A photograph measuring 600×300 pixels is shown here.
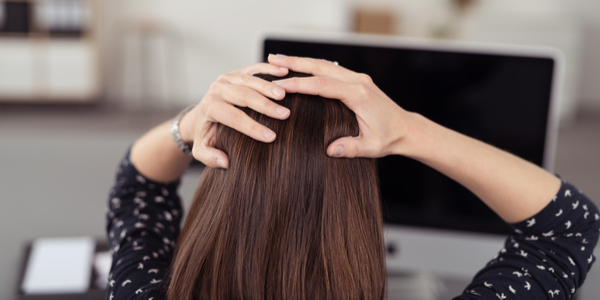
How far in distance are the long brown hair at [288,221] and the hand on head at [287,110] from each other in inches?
0.6

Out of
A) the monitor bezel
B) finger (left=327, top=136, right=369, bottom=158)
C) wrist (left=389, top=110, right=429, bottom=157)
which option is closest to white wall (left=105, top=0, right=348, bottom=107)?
the monitor bezel

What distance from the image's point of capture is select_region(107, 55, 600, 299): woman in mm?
566

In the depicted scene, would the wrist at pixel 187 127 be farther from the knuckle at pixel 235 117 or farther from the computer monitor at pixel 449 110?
the computer monitor at pixel 449 110

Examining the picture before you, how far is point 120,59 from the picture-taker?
5.01 meters

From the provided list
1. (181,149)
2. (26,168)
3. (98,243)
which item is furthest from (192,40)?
(181,149)

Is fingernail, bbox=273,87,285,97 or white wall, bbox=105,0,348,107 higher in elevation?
fingernail, bbox=273,87,285,97

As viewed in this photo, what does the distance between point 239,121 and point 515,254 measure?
1.51 feet

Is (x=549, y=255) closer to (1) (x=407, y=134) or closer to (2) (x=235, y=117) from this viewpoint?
(1) (x=407, y=134)

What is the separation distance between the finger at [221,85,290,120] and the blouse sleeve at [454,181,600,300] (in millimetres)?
358

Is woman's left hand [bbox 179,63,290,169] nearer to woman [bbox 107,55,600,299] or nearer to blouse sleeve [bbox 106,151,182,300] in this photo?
woman [bbox 107,55,600,299]

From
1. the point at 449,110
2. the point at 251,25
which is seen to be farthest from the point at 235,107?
the point at 251,25

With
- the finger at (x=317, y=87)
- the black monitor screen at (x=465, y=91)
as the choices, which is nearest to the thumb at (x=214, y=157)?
the finger at (x=317, y=87)

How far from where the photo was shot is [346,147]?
0.55 metres

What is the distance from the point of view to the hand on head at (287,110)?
55 centimetres
